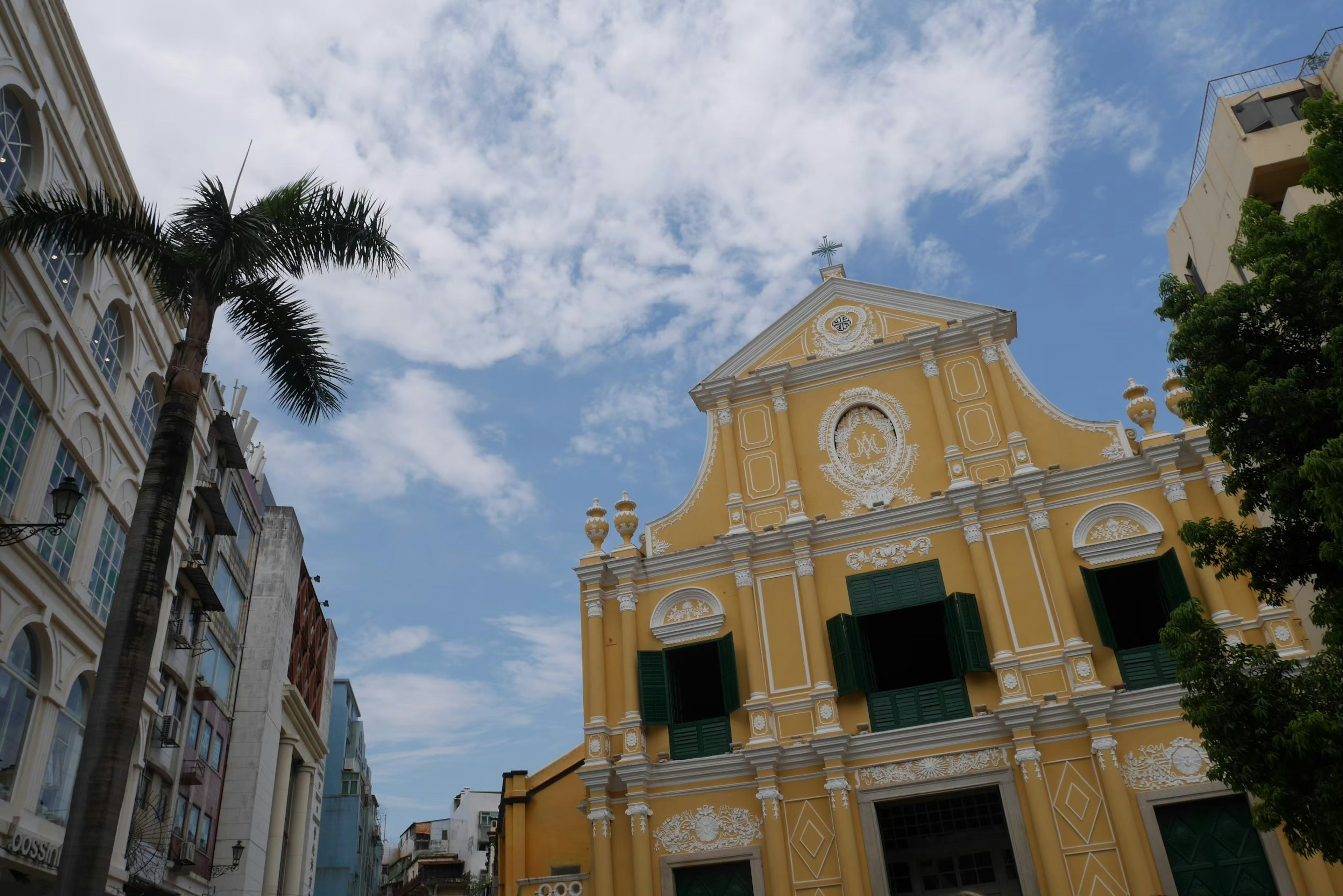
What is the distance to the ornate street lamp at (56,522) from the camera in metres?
9.92

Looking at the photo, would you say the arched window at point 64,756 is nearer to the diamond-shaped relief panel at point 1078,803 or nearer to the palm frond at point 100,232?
the palm frond at point 100,232

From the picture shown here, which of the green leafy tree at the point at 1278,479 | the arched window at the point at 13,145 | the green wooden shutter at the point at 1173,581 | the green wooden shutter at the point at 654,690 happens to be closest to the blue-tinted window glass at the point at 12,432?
the arched window at the point at 13,145

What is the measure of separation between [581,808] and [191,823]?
1060 centimetres

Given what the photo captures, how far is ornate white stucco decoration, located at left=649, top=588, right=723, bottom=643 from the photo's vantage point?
59.5 ft

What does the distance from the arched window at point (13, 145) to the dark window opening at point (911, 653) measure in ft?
49.9

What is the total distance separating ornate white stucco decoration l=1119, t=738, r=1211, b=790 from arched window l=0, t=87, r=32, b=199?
56.1 ft

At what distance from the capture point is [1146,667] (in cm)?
1552

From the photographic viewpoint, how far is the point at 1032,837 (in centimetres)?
1495

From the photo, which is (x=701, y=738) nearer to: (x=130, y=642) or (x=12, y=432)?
(x=130, y=642)

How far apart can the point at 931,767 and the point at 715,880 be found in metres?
4.08

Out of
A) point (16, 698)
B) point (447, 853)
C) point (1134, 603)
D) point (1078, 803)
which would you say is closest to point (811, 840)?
point (1078, 803)

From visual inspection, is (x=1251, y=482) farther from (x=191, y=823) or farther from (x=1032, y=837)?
(x=191, y=823)

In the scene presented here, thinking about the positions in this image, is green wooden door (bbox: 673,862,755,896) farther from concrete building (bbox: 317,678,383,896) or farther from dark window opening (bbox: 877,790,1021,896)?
concrete building (bbox: 317,678,383,896)

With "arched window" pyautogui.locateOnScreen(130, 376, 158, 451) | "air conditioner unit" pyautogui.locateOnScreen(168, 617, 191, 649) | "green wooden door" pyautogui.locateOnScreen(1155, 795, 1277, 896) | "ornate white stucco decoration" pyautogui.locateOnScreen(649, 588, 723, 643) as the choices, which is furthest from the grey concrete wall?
"green wooden door" pyautogui.locateOnScreen(1155, 795, 1277, 896)
